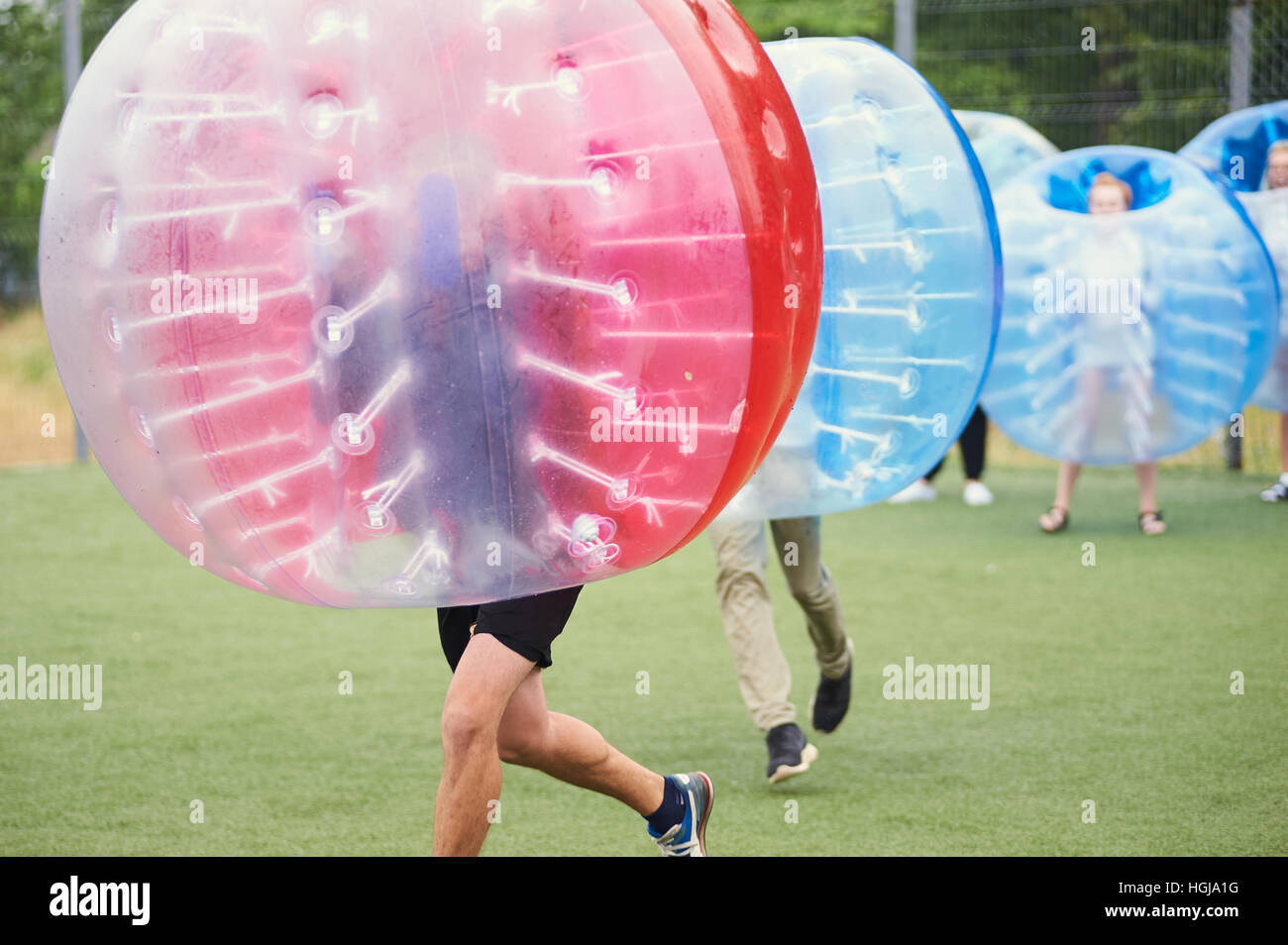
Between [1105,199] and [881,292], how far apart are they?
4.01m

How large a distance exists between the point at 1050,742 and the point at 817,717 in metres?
0.76

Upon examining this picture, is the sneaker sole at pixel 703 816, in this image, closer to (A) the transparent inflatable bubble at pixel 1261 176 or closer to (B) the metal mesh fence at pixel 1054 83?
(A) the transparent inflatable bubble at pixel 1261 176

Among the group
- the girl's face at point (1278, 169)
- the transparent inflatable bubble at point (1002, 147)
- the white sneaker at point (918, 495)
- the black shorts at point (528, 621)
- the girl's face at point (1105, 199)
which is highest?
the transparent inflatable bubble at point (1002, 147)

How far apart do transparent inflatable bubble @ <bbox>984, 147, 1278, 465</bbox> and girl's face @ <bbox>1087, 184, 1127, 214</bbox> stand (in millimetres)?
258

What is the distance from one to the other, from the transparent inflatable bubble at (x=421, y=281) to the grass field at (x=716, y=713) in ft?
5.55

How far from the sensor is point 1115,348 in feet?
22.2

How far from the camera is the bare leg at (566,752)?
3.48 meters

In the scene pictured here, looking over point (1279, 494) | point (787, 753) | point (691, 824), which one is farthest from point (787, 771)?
point (1279, 494)

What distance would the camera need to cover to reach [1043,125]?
507 inches

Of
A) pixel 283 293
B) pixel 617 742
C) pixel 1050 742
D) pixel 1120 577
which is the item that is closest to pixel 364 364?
pixel 283 293

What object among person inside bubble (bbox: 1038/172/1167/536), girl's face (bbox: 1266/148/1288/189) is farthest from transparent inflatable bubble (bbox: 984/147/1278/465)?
girl's face (bbox: 1266/148/1288/189)

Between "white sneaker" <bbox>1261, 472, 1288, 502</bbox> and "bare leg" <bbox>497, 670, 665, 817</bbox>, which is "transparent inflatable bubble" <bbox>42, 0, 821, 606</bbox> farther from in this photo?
"white sneaker" <bbox>1261, 472, 1288, 502</bbox>

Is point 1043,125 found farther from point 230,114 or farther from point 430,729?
point 230,114

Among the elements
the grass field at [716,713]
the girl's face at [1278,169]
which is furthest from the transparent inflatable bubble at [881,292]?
the girl's face at [1278,169]
